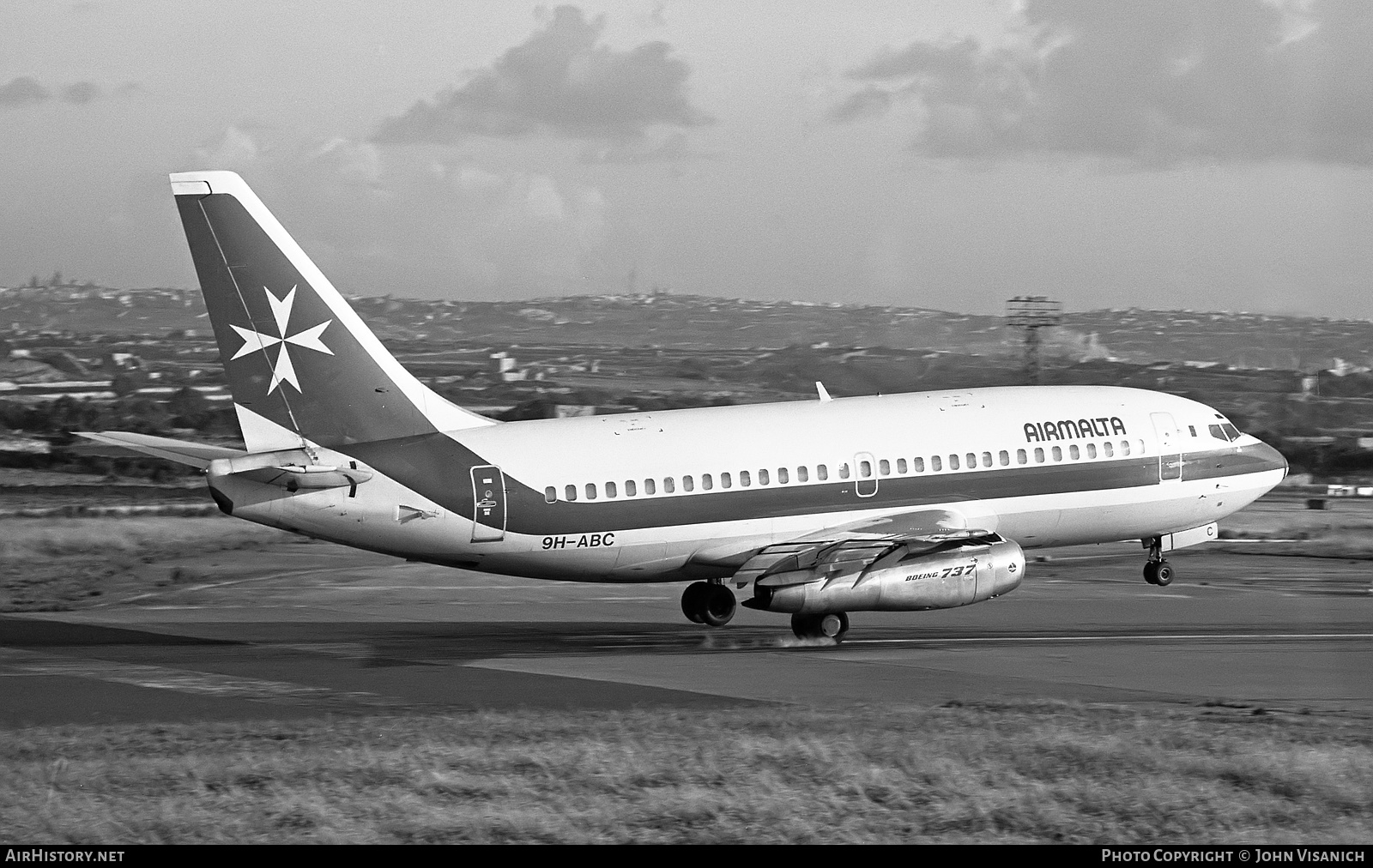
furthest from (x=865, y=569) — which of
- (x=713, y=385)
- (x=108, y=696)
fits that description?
(x=713, y=385)

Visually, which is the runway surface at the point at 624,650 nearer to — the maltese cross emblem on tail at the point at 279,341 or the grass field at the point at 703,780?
the grass field at the point at 703,780

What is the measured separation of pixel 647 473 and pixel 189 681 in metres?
9.31

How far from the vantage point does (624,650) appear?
29312 mm

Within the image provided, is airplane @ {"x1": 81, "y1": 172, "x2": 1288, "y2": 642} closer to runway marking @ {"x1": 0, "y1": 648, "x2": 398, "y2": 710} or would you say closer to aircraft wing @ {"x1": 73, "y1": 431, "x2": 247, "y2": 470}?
aircraft wing @ {"x1": 73, "y1": 431, "x2": 247, "y2": 470}

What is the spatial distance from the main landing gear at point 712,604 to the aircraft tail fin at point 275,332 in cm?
722

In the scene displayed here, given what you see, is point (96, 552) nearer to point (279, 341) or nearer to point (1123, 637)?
point (279, 341)

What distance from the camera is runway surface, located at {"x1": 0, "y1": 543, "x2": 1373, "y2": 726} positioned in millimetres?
23156

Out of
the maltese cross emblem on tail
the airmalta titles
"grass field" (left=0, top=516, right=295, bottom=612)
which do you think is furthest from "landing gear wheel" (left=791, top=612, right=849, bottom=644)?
"grass field" (left=0, top=516, right=295, bottom=612)

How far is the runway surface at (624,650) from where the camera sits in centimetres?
2316

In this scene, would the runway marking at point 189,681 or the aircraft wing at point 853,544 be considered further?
the aircraft wing at point 853,544

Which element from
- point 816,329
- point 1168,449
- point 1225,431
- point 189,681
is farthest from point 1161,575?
point 816,329

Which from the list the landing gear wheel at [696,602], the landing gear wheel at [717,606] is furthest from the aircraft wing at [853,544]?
the landing gear wheel at [696,602]

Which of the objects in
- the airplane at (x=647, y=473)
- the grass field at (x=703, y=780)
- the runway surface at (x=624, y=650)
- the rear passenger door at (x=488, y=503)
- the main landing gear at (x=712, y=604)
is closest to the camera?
the grass field at (x=703, y=780)

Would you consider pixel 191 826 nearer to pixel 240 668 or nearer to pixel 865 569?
pixel 240 668
